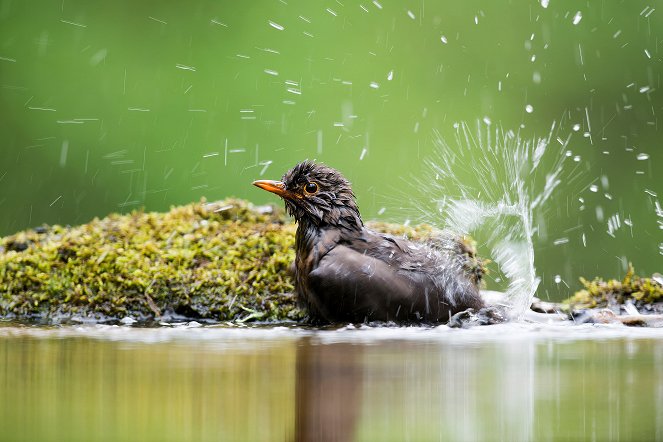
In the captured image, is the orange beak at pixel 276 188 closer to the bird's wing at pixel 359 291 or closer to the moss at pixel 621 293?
the bird's wing at pixel 359 291

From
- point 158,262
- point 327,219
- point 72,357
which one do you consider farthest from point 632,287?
point 72,357

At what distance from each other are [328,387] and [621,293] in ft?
13.5

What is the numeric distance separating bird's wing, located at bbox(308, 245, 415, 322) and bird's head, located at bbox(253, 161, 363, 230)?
536mm

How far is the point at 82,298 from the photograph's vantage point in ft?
20.5

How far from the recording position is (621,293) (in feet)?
22.2

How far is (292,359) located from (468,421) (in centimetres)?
154

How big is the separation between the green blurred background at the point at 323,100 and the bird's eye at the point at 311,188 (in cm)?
526

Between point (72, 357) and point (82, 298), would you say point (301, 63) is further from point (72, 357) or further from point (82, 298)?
point (72, 357)

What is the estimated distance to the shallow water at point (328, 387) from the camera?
98.4 inches

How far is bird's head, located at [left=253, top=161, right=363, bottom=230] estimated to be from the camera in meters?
6.28

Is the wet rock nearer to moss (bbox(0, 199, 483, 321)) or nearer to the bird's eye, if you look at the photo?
moss (bbox(0, 199, 483, 321))

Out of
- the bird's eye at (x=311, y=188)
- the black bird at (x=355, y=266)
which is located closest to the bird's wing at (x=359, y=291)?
the black bird at (x=355, y=266)

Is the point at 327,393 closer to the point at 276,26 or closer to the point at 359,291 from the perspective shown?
the point at 359,291

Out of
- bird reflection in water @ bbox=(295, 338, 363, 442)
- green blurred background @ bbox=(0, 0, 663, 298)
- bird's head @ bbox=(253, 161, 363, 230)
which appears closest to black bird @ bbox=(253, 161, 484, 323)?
bird's head @ bbox=(253, 161, 363, 230)
